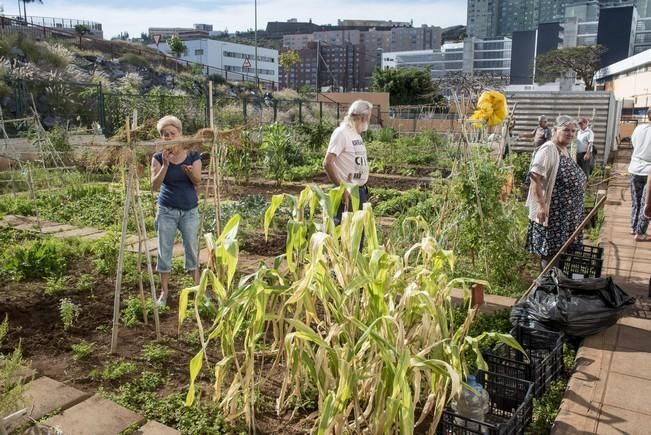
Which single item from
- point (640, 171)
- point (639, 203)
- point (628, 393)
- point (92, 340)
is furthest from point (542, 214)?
point (92, 340)

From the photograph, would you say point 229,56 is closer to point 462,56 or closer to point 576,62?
point 576,62

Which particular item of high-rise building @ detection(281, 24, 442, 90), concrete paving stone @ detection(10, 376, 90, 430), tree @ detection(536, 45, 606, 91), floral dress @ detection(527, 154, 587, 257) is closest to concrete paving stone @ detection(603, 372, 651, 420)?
floral dress @ detection(527, 154, 587, 257)

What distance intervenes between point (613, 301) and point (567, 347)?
416 mm

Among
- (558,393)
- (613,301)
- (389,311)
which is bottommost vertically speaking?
(558,393)

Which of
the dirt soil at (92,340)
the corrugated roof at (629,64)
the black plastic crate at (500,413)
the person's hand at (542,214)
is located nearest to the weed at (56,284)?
the dirt soil at (92,340)

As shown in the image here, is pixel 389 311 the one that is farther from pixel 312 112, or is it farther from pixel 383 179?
pixel 312 112

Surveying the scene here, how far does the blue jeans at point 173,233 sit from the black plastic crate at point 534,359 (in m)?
2.17

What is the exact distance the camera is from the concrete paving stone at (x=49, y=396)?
98.4 inches

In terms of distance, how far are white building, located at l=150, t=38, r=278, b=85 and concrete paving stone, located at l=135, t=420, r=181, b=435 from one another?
77.5 metres

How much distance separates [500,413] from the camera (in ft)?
8.84

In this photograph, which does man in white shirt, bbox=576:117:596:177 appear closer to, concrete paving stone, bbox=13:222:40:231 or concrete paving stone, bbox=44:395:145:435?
concrete paving stone, bbox=13:222:40:231

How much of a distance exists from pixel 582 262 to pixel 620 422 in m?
1.96

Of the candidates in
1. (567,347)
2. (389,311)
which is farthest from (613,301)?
(389,311)

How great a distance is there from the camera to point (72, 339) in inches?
134
